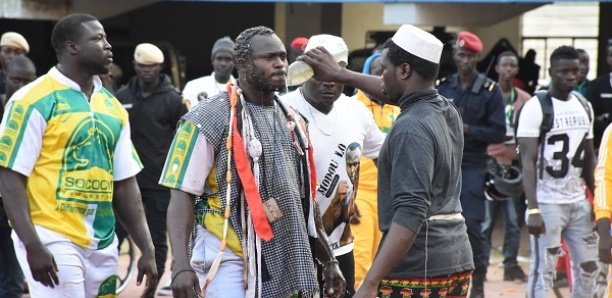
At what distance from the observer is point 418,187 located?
514 cm

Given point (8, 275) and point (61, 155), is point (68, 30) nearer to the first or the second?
A: point (61, 155)

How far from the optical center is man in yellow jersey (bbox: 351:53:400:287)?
26.5 ft

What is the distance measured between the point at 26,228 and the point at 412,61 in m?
1.96

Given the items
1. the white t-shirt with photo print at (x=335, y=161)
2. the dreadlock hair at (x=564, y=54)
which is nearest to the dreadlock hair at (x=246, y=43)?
the white t-shirt with photo print at (x=335, y=161)

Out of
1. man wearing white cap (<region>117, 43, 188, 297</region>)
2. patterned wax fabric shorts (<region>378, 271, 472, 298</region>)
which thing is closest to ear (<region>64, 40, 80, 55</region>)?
patterned wax fabric shorts (<region>378, 271, 472, 298</region>)

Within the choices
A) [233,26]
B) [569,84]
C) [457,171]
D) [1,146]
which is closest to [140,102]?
[569,84]

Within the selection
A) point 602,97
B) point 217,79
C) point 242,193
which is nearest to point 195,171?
point 242,193

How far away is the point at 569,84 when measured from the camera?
356 inches

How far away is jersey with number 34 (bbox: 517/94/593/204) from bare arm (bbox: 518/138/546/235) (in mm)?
67

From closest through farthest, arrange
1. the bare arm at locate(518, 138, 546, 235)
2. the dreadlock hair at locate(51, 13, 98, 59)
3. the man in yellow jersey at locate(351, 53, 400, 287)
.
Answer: the dreadlock hair at locate(51, 13, 98, 59) → the man in yellow jersey at locate(351, 53, 400, 287) → the bare arm at locate(518, 138, 546, 235)

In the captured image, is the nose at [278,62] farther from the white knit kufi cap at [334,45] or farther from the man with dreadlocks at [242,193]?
the white knit kufi cap at [334,45]

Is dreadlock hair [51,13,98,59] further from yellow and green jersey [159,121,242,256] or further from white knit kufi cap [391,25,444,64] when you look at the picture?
white knit kufi cap [391,25,444,64]

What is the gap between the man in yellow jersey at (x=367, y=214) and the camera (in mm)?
8086

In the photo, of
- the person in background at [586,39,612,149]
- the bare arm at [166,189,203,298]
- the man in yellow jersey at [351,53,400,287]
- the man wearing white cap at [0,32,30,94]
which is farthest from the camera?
the person in background at [586,39,612,149]
